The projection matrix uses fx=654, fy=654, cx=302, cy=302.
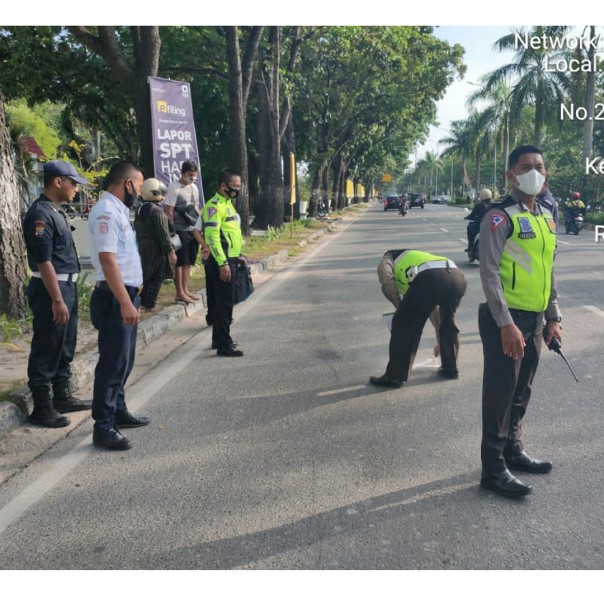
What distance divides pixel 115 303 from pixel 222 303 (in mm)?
2364

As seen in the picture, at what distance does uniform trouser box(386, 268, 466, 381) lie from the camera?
16.7 ft

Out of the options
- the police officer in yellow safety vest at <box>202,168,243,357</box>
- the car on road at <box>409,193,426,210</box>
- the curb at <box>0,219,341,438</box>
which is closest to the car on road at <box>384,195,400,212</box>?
the car on road at <box>409,193,426,210</box>

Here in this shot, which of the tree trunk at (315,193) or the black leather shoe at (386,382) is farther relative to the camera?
the tree trunk at (315,193)

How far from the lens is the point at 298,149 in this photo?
34594 mm

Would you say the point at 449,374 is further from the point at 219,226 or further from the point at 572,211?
the point at 572,211

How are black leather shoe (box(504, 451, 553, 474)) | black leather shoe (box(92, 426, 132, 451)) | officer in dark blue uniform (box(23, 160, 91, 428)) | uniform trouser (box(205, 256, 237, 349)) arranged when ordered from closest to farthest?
black leather shoe (box(504, 451, 553, 474)) < black leather shoe (box(92, 426, 132, 451)) < officer in dark blue uniform (box(23, 160, 91, 428)) < uniform trouser (box(205, 256, 237, 349))

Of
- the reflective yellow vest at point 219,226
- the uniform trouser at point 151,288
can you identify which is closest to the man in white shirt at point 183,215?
the uniform trouser at point 151,288

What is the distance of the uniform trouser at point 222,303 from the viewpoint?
6449 mm

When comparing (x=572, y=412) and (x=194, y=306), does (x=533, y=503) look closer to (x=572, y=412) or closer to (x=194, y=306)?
(x=572, y=412)

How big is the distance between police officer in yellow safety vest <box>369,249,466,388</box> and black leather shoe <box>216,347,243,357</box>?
1.59 metres

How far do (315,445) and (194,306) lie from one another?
5105 millimetres

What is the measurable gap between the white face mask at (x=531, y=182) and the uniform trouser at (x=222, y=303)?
3.63 metres

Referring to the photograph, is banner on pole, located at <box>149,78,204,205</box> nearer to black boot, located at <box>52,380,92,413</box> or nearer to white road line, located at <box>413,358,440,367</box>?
white road line, located at <box>413,358,440,367</box>

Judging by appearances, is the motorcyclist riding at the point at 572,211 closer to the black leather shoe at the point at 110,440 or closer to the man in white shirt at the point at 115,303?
the man in white shirt at the point at 115,303
